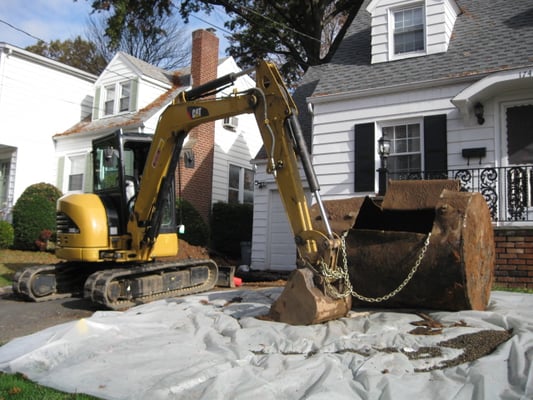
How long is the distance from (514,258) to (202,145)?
11.0 m

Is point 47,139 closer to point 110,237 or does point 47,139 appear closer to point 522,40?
point 110,237

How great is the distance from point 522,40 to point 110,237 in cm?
902

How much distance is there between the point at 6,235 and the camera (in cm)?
1521

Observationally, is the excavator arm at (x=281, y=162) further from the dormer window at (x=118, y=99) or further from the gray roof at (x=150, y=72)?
the gray roof at (x=150, y=72)

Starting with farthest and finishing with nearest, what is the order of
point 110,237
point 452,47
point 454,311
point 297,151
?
point 452,47
point 110,237
point 297,151
point 454,311

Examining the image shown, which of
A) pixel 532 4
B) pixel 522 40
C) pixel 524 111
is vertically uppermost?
pixel 532 4

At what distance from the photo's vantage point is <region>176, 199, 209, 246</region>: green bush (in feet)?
49.7

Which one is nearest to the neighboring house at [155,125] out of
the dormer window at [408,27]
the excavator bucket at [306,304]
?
the dormer window at [408,27]

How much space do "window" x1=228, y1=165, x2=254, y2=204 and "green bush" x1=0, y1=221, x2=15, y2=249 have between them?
731cm

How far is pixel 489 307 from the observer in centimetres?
569

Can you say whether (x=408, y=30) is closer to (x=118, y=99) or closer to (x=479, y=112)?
(x=479, y=112)

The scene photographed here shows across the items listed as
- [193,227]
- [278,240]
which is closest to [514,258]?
[278,240]

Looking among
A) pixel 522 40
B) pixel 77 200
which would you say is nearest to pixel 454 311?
pixel 77 200

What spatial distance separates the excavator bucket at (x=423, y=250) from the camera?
198 inches
